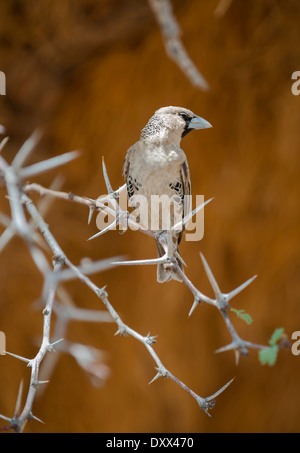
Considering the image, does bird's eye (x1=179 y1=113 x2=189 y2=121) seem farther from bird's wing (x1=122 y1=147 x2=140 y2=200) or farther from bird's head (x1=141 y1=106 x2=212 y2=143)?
bird's wing (x1=122 y1=147 x2=140 y2=200)

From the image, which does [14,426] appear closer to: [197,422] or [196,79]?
[196,79]

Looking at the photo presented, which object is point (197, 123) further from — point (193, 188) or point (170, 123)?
point (193, 188)

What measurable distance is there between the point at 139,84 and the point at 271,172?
123cm

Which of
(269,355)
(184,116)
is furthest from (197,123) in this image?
(269,355)

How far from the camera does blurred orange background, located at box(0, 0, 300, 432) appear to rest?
119 inches

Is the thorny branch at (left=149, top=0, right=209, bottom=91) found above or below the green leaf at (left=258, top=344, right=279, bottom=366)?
above

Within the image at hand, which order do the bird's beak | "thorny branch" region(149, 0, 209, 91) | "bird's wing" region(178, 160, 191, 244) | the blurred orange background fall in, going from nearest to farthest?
"thorny branch" region(149, 0, 209, 91) < the bird's beak < "bird's wing" region(178, 160, 191, 244) < the blurred orange background

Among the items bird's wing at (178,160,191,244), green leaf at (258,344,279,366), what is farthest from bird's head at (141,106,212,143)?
green leaf at (258,344,279,366)

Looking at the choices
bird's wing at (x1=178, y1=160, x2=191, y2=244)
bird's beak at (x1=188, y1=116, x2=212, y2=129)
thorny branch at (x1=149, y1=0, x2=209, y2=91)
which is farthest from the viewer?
bird's wing at (x1=178, y1=160, x2=191, y2=244)

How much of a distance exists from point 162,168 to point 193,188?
4.36 ft

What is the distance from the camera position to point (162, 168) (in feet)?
5.82

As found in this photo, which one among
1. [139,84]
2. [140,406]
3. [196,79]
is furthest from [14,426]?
[140,406]

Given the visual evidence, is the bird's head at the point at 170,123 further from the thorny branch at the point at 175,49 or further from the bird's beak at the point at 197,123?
the thorny branch at the point at 175,49

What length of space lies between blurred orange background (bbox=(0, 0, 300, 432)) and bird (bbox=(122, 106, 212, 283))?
720 millimetres
